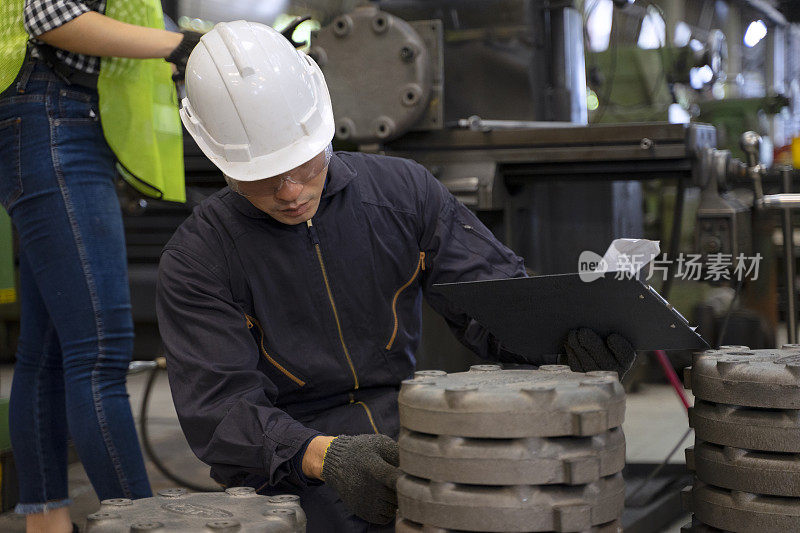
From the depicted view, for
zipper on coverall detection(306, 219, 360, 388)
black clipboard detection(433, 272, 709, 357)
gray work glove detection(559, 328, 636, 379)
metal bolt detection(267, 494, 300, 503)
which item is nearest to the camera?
metal bolt detection(267, 494, 300, 503)

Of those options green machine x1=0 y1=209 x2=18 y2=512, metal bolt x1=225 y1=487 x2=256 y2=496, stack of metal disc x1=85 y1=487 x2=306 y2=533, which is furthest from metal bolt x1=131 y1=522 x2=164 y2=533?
Answer: green machine x1=0 y1=209 x2=18 y2=512

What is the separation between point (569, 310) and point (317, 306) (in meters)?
0.42

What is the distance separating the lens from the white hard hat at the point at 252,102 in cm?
125

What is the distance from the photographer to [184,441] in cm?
339

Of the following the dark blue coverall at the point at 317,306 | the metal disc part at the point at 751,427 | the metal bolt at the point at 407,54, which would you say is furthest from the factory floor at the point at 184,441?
the metal disc part at the point at 751,427

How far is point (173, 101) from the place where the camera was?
6.60 ft

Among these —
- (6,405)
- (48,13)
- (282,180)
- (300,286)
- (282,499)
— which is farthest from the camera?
(6,405)

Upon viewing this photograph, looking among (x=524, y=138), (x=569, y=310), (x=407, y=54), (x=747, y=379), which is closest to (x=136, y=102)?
(x=407, y=54)

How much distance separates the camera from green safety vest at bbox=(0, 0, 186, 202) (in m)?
1.75

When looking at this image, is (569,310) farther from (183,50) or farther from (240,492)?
(183,50)

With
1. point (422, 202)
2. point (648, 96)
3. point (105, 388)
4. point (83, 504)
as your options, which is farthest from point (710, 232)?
point (648, 96)

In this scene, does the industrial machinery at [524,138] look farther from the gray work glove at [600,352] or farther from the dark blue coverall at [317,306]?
the dark blue coverall at [317,306]

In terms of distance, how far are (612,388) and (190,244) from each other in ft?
2.34

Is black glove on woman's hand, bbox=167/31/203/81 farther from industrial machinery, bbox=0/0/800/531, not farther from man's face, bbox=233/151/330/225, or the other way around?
industrial machinery, bbox=0/0/800/531
